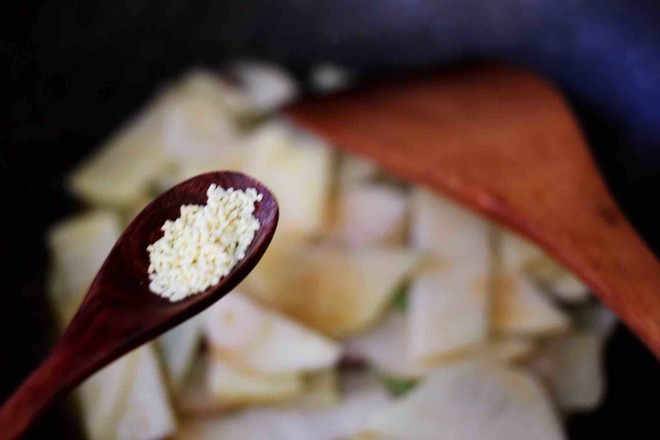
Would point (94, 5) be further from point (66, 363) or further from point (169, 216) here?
point (66, 363)

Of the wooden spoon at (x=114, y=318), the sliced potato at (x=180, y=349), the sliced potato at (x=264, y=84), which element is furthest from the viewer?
the sliced potato at (x=264, y=84)

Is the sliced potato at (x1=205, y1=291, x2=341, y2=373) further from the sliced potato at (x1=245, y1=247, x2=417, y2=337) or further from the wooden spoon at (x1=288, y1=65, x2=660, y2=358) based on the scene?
the wooden spoon at (x1=288, y1=65, x2=660, y2=358)

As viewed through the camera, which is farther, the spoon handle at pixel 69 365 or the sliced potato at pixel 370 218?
the sliced potato at pixel 370 218

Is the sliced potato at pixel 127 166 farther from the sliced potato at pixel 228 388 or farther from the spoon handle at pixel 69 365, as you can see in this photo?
the spoon handle at pixel 69 365

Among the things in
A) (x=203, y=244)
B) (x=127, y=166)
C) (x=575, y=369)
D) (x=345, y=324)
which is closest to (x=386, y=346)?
(x=345, y=324)

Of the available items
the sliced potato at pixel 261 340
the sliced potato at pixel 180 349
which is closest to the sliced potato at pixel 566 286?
the sliced potato at pixel 261 340

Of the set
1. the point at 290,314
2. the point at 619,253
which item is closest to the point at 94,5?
the point at 290,314

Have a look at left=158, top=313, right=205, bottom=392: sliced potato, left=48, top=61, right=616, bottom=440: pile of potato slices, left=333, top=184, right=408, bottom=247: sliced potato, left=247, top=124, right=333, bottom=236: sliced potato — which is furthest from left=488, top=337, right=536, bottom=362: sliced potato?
left=158, top=313, right=205, bottom=392: sliced potato

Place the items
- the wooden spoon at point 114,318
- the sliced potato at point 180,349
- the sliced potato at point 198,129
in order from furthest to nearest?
the sliced potato at point 198,129 < the sliced potato at point 180,349 < the wooden spoon at point 114,318
